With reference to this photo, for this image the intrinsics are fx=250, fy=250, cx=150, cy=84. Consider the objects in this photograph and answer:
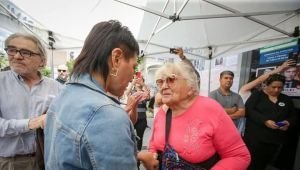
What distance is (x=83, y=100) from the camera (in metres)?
0.76

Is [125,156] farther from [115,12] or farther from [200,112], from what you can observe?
[115,12]

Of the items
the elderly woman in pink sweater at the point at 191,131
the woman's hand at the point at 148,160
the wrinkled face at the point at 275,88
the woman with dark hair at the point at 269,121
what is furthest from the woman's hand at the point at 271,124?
the woman's hand at the point at 148,160

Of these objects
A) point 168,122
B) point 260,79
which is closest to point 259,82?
point 260,79

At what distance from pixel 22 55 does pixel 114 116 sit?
1232 mm

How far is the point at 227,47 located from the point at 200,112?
164 inches

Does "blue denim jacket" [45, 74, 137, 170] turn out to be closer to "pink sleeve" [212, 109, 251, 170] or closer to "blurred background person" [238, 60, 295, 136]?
"pink sleeve" [212, 109, 251, 170]

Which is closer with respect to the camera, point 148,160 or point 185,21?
point 148,160

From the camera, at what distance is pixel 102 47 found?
0.85 meters

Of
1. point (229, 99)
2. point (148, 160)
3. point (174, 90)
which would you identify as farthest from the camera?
point (229, 99)

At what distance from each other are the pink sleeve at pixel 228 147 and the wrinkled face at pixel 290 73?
8.57ft

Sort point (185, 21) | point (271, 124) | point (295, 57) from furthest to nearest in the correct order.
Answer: point (185, 21) < point (295, 57) < point (271, 124)

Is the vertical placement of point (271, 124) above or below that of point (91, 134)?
below

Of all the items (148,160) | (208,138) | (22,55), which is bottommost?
(148,160)

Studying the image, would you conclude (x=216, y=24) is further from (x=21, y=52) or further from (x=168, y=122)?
(x=21, y=52)
